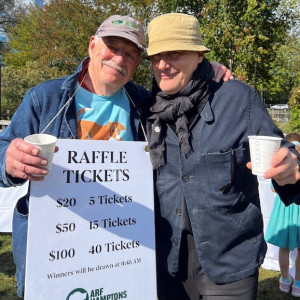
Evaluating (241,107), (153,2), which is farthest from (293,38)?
(241,107)

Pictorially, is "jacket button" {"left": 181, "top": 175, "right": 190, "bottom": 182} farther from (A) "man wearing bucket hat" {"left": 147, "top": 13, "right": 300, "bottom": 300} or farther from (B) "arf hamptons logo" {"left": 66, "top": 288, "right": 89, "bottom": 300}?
(B) "arf hamptons logo" {"left": 66, "top": 288, "right": 89, "bottom": 300}

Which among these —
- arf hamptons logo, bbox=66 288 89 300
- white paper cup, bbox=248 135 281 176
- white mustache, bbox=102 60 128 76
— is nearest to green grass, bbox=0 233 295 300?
arf hamptons logo, bbox=66 288 89 300

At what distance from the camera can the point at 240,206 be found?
1.82 m

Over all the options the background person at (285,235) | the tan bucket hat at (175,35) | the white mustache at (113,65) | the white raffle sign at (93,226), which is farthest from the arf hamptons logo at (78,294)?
the background person at (285,235)

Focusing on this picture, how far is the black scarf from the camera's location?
6.11ft

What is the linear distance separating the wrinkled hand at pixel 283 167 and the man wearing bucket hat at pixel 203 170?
0.67ft

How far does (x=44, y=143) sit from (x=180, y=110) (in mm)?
781

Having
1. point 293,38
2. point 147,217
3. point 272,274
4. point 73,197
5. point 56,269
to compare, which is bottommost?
point 272,274

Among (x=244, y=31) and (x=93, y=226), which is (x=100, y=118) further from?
(x=244, y=31)

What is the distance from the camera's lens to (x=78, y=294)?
1.67 metres

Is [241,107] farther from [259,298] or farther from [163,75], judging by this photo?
[259,298]

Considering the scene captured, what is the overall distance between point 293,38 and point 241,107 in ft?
78.0

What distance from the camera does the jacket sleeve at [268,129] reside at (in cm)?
174

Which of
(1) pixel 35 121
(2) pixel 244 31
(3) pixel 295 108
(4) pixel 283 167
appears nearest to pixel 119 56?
(1) pixel 35 121
